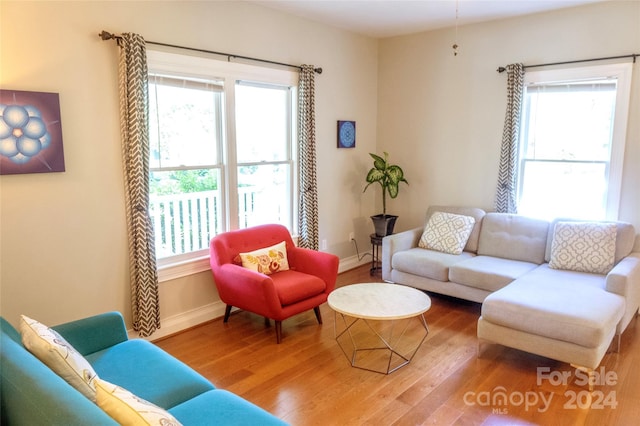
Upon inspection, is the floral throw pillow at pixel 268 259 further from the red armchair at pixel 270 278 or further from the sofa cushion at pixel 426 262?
the sofa cushion at pixel 426 262

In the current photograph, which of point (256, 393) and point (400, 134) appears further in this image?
point (400, 134)

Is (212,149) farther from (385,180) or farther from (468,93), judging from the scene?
(468,93)

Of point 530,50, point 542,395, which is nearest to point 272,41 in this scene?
point 530,50

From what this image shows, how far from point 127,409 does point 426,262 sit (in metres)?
3.23

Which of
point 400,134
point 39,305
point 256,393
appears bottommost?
point 256,393

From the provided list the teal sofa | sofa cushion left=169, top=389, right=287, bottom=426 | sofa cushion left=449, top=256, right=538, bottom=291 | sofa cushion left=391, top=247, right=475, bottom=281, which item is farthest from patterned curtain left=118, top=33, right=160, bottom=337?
sofa cushion left=449, top=256, right=538, bottom=291

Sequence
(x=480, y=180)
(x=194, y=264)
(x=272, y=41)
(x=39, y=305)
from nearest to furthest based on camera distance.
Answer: (x=39, y=305), (x=194, y=264), (x=272, y=41), (x=480, y=180)

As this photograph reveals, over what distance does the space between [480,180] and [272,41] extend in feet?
8.33

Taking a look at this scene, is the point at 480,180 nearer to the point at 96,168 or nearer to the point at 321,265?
the point at 321,265

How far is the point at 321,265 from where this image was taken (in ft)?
12.3

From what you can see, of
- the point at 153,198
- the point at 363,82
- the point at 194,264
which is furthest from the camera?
the point at 363,82

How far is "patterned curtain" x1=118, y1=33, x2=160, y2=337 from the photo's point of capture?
310 cm

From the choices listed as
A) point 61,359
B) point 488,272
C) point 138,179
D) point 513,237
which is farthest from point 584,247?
point 61,359

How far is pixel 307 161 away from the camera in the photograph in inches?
177
